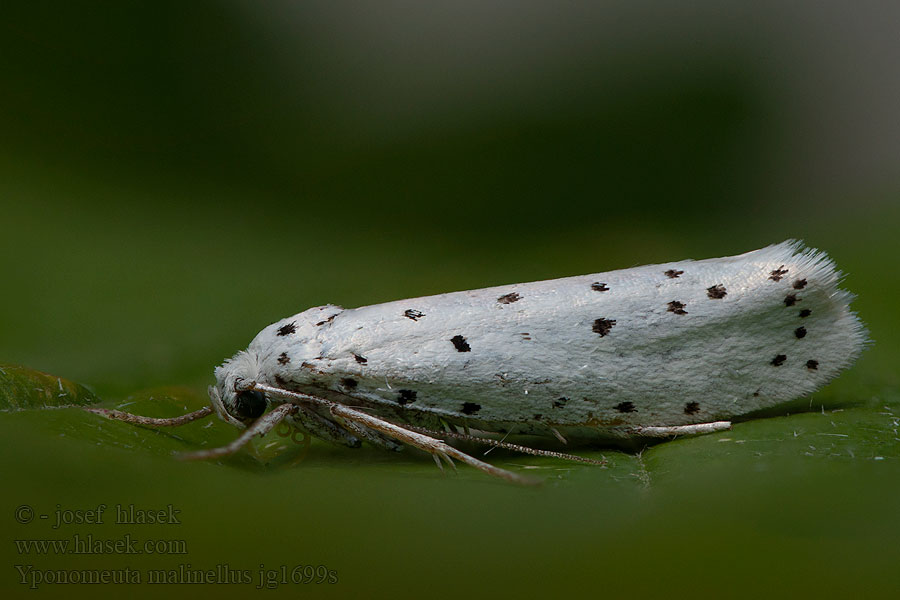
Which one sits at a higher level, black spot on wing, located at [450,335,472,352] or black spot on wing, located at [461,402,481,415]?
black spot on wing, located at [450,335,472,352]

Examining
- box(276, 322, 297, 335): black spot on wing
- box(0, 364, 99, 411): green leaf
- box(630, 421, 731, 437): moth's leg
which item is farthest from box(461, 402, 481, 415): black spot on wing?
box(0, 364, 99, 411): green leaf

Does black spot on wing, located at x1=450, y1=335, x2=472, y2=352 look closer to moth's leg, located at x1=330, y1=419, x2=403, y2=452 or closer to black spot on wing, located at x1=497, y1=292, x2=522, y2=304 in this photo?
black spot on wing, located at x1=497, y1=292, x2=522, y2=304

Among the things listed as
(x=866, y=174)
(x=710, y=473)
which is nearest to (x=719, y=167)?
(x=866, y=174)

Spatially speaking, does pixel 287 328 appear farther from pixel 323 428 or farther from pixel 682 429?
pixel 682 429

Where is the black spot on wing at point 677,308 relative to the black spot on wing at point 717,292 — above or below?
below

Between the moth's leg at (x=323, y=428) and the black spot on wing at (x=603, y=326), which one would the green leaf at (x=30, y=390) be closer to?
the moth's leg at (x=323, y=428)

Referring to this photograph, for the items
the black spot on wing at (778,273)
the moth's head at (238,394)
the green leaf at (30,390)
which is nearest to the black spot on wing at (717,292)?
the black spot on wing at (778,273)

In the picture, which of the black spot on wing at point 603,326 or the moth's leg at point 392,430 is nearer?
the moth's leg at point 392,430
